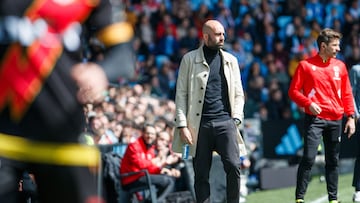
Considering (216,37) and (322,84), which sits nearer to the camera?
(216,37)

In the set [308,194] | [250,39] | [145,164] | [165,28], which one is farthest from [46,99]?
[250,39]

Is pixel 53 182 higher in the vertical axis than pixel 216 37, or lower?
lower

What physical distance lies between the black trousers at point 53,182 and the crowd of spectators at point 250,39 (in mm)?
14298

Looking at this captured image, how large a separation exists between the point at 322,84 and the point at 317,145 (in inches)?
27.0

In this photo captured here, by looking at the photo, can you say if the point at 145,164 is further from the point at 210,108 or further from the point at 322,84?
the point at 210,108

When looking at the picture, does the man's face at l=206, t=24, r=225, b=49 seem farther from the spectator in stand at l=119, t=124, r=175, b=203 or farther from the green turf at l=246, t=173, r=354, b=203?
the green turf at l=246, t=173, r=354, b=203

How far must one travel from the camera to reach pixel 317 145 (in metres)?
11.0

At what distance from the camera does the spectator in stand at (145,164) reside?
12938 mm

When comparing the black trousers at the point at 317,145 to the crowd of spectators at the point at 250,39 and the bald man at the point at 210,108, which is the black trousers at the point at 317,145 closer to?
the bald man at the point at 210,108

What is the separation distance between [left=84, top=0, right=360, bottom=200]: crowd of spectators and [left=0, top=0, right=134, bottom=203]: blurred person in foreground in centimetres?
1425

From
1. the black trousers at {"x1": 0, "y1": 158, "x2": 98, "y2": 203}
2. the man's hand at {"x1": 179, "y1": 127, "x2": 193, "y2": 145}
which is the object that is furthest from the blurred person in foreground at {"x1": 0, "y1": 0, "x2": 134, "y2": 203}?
the man's hand at {"x1": 179, "y1": 127, "x2": 193, "y2": 145}

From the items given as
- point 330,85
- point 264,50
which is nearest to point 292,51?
point 264,50

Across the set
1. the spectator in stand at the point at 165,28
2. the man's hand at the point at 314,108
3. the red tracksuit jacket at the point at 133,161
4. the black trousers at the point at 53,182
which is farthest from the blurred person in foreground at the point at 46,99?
the spectator in stand at the point at 165,28

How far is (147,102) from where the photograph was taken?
60.3 feet
